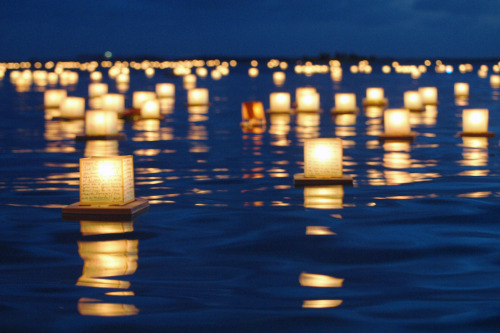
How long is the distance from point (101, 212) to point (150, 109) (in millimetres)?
17338

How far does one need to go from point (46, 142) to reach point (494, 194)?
1149 centimetres

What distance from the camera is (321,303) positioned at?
6629mm

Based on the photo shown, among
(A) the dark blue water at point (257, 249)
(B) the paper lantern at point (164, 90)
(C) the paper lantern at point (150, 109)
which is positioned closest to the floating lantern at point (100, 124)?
(A) the dark blue water at point (257, 249)

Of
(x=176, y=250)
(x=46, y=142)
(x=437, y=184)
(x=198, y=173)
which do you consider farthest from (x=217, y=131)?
(x=176, y=250)

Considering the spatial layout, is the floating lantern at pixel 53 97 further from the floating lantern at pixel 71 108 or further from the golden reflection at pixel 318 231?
the golden reflection at pixel 318 231

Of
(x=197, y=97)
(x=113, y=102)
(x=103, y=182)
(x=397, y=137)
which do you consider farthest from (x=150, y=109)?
(x=103, y=182)

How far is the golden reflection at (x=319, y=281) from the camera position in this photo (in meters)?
7.17

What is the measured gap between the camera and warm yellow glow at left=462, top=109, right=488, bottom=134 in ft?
68.5

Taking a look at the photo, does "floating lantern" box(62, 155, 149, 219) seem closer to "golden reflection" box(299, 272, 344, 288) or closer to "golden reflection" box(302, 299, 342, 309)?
"golden reflection" box(299, 272, 344, 288)

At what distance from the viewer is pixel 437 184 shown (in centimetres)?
1312

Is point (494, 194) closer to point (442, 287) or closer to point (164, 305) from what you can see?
point (442, 287)

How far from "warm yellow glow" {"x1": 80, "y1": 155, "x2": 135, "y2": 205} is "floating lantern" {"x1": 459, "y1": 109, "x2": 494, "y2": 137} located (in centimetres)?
1208

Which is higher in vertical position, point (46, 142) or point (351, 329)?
point (46, 142)

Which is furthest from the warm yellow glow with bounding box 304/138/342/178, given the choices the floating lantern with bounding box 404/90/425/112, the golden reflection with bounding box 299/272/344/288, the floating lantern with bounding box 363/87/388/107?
the floating lantern with bounding box 363/87/388/107
